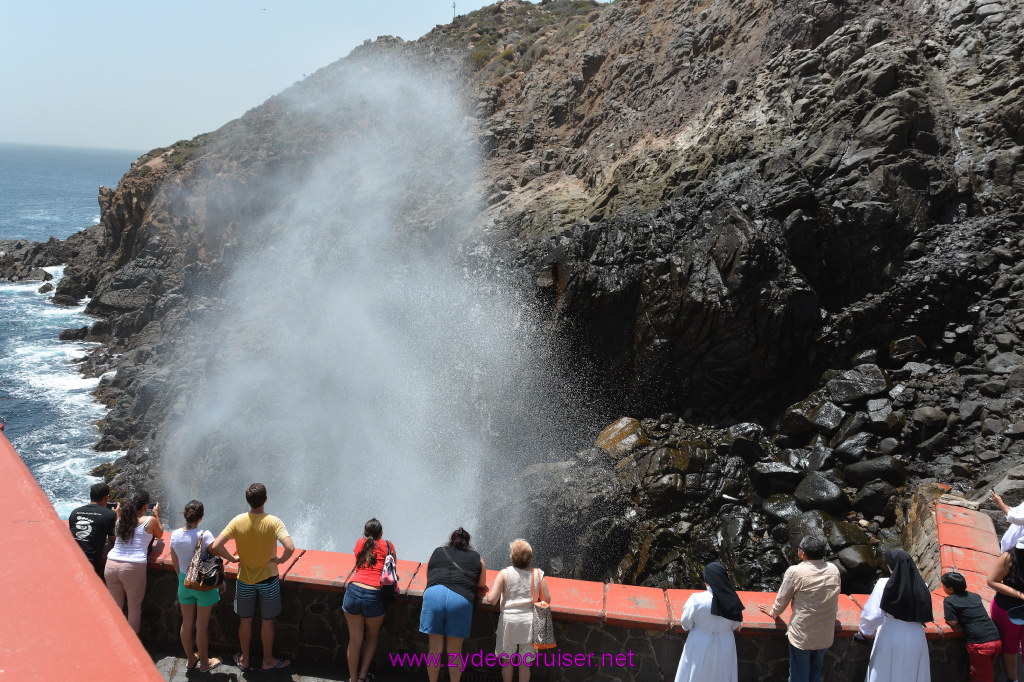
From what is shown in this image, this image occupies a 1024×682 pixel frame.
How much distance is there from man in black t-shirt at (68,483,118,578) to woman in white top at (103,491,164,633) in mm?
84

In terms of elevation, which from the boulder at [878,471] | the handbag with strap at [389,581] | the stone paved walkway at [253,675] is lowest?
the stone paved walkway at [253,675]

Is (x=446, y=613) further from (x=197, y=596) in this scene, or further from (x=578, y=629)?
(x=197, y=596)

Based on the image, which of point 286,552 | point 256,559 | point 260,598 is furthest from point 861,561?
point 256,559

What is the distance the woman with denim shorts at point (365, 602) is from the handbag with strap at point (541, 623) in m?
1.07

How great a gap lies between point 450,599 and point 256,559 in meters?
1.51

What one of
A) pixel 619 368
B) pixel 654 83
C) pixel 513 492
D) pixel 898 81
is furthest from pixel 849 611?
pixel 654 83

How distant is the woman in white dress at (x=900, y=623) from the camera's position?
412 centimetres

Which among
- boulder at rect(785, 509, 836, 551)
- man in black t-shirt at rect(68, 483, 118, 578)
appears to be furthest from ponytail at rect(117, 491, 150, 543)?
boulder at rect(785, 509, 836, 551)

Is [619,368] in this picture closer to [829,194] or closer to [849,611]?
[829,194]

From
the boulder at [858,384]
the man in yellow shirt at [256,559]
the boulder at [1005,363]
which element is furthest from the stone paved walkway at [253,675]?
the boulder at [1005,363]

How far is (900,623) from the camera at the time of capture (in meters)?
4.23

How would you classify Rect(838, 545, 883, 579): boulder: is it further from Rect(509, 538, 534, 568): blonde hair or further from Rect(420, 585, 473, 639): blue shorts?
Rect(420, 585, 473, 639): blue shorts

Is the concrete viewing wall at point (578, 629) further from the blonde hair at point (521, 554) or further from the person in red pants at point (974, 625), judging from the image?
the blonde hair at point (521, 554)

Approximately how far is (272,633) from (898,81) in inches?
587
